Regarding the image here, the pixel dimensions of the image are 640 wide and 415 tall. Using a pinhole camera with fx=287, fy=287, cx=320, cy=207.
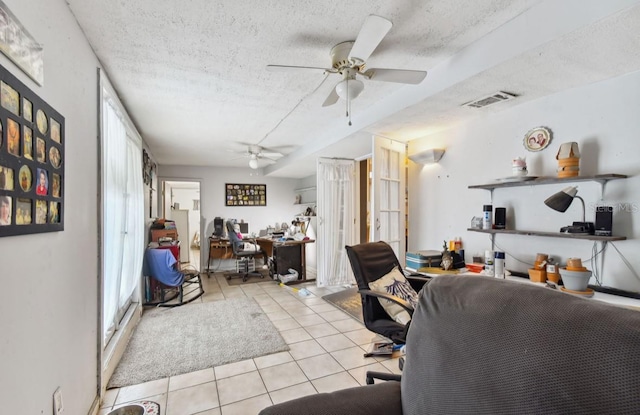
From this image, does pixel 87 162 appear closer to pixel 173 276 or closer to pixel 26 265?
pixel 26 265

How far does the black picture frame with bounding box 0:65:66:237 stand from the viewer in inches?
37.2

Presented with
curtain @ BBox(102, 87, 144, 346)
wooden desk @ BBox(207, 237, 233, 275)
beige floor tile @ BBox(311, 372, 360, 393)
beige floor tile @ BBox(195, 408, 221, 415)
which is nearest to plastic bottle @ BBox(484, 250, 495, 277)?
beige floor tile @ BBox(311, 372, 360, 393)

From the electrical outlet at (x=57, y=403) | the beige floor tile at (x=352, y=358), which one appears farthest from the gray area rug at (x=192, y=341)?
the electrical outlet at (x=57, y=403)

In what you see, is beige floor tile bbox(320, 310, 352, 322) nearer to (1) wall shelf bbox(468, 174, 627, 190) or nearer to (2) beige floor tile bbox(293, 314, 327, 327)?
(2) beige floor tile bbox(293, 314, 327, 327)

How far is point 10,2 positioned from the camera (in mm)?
1003

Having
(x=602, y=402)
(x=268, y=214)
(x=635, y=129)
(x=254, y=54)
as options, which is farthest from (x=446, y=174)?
(x=268, y=214)

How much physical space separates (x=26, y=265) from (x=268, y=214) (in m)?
5.93

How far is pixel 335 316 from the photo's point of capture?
345 centimetres

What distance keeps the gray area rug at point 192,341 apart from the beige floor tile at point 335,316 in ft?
2.16

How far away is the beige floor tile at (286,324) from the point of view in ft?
10.3

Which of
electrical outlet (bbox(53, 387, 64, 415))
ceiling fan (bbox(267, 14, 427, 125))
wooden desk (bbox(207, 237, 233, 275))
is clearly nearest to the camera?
electrical outlet (bbox(53, 387, 64, 415))

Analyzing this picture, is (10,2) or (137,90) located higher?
(137,90)

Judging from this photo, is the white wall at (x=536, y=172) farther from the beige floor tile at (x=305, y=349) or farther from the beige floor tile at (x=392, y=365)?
the beige floor tile at (x=305, y=349)

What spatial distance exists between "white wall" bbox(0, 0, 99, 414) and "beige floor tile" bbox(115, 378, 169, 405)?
0.71ft
